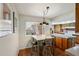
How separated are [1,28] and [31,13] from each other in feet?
1.37

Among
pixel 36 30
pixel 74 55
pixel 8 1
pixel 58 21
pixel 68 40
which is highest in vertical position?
pixel 8 1

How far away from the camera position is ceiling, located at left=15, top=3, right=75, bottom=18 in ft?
3.75

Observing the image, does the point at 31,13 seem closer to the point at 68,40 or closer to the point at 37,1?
the point at 37,1

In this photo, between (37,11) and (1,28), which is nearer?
(1,28)

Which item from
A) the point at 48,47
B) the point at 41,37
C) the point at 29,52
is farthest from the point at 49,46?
the point at 29,52

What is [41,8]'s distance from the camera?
1170mm

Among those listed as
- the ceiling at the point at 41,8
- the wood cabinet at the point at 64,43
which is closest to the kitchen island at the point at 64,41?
the wood cabinet at the point at 64,43

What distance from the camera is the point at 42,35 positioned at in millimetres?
1217

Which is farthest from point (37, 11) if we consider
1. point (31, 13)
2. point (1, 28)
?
point (1, 28)

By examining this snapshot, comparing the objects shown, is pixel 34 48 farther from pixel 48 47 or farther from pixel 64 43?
pixel 64 43

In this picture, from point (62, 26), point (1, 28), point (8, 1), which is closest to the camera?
point (1, 28)

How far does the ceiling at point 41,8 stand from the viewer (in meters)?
1.14

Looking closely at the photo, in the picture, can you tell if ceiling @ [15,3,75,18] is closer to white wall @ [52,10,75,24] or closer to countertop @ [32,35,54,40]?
white wall @ [52,10,75,24]

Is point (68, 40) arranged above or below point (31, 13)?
below
